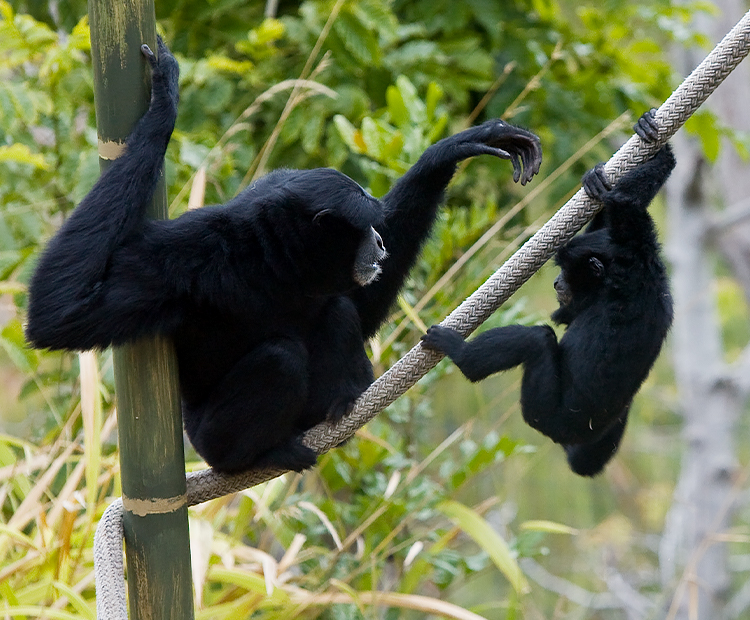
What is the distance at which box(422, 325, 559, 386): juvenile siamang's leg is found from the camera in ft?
6.80

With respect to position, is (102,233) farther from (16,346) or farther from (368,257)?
(16,346)

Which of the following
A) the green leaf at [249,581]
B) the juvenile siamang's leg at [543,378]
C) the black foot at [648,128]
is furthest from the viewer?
the green leaf at [249,581]

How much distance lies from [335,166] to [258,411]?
5.46 ft

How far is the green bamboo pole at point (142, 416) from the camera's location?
5.10 feet

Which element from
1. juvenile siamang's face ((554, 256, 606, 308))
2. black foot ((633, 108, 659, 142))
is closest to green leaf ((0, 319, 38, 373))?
juvenile siamang's face ((554, 256, 606, 308))

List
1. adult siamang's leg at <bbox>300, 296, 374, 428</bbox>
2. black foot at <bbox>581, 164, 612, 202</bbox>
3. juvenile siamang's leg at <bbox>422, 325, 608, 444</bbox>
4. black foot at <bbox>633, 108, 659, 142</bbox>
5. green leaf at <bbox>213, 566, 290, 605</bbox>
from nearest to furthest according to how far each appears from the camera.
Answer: black foot at <bbox>633, 108, 659, 142</bbox>, black foot at <bbox>581, 164, 612, 202</bbox>, adult siamang's leg at <bbox>300, 296, 374, 428</bbox>, juvenile siamang's leg at <bbox>422, 325, 608, 444</bbox>, green leaf at <bbox>213, 566, 290, 605</bbox>

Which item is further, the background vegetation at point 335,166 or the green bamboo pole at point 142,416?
the background vegetation at point 335,166

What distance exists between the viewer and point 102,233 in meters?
1.60

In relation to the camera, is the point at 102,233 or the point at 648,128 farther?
the point at 648,128

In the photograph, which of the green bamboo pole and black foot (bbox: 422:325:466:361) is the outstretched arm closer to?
black foot (bbox: 422:325:466:361)

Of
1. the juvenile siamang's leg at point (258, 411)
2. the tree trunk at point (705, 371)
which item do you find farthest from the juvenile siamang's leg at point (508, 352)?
the tree trunk at point (705, 371)

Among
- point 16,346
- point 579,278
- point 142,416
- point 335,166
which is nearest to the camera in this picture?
point 142,416

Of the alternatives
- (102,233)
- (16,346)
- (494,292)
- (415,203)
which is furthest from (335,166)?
(102,233)

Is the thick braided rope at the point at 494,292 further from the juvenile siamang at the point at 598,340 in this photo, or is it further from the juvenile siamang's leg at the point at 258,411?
the juvenile siamang at the point at 598,340
